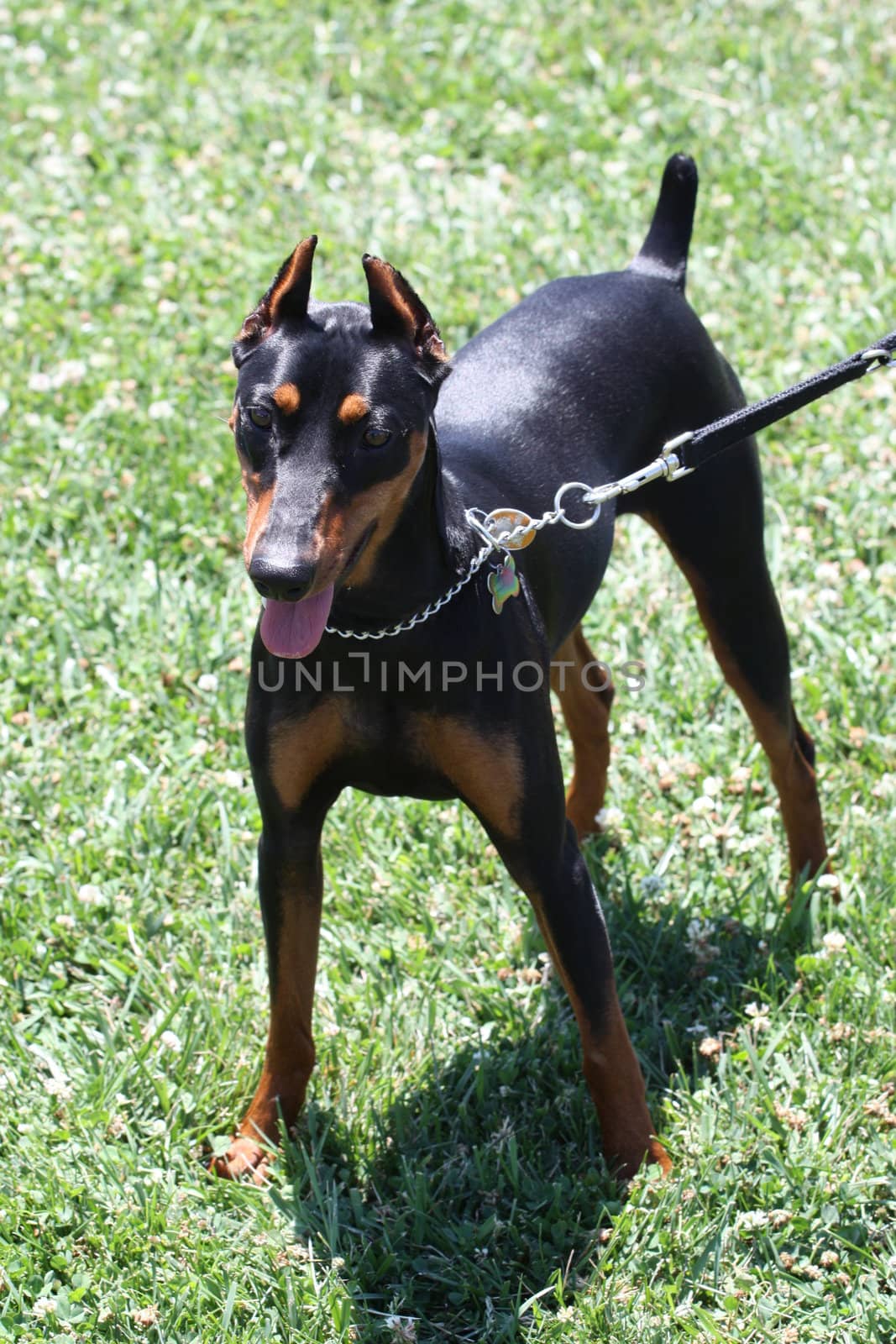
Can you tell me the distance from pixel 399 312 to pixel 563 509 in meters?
Answer: 0.84

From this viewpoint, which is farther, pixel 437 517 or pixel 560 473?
pixel 560 473

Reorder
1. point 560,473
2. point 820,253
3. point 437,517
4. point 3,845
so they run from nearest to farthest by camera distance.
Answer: point 437,517 < point 560,473 < point 3,845 < point 820,253

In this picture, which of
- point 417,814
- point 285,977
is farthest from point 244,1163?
point 417,814

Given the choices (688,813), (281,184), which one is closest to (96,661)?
(688,813)

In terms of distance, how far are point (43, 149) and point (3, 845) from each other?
4667 mm

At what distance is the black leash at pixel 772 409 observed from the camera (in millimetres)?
3490

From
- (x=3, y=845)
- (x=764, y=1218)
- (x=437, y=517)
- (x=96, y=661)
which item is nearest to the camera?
(x=437, y=517)

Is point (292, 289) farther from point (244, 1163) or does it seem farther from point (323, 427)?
point (244, 1163)

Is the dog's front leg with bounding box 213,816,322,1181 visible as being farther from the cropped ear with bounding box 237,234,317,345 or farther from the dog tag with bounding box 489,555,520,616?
the cropped ear with bounding box 237,234,317,345

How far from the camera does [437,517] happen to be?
3.20 meters

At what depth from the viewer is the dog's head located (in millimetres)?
2770

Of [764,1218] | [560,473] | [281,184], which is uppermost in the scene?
[281,184]

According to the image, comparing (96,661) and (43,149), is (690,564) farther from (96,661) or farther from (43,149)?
(43,149)

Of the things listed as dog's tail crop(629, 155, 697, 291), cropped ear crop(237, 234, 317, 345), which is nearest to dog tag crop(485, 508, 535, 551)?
cropped ear crop(237, 234, 317, 345)
